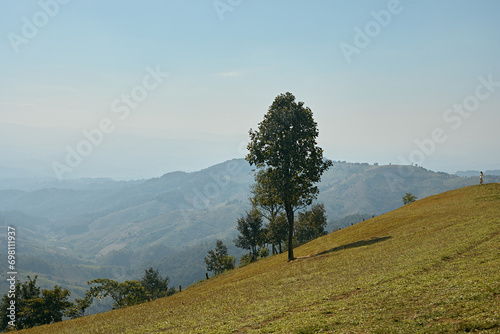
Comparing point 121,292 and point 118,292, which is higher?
point 118,292

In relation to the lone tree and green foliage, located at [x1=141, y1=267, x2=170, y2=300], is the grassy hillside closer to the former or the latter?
the lone tree

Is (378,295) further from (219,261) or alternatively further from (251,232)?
(219,261)

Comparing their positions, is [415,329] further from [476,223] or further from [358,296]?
[476,223]

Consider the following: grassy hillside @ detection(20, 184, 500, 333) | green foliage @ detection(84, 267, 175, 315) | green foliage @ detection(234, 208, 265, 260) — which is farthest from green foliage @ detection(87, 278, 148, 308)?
grassy hillside @ detection(20, 184, 500, 333)

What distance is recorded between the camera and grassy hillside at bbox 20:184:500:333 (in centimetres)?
1988

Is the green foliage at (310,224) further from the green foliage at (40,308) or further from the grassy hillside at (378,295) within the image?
the grassy hillside at (378,295)

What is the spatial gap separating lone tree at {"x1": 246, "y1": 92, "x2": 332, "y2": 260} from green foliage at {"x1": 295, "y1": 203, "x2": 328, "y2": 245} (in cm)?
9049

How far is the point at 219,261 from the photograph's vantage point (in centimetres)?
14188

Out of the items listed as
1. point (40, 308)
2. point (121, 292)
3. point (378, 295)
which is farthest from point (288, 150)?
point (121, 292)

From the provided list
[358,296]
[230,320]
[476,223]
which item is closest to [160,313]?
[230,320]

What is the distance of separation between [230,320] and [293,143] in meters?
40.1

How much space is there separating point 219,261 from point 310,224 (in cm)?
4446

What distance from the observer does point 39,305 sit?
8838 cm

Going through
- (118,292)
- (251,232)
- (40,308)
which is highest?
(251,232)
